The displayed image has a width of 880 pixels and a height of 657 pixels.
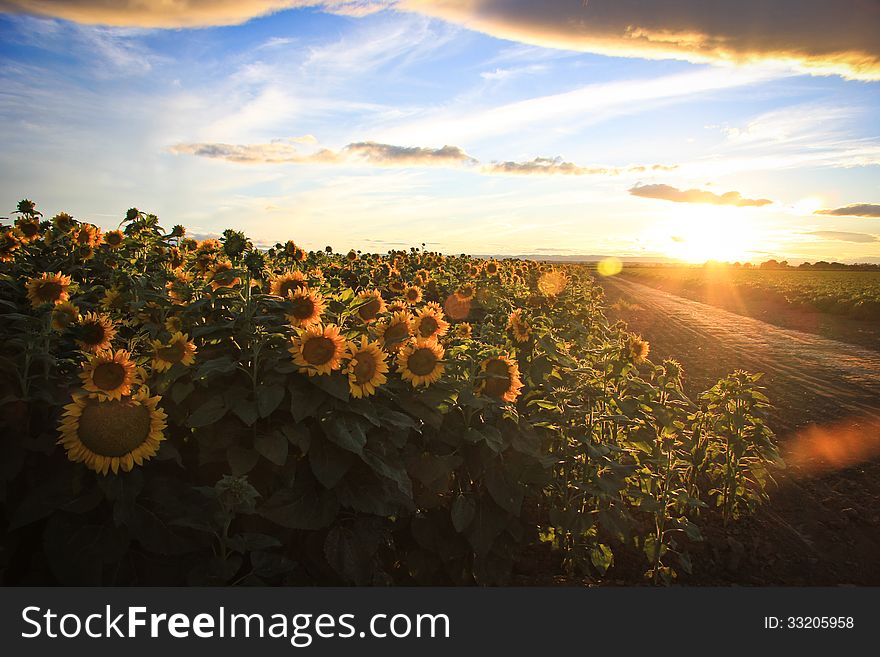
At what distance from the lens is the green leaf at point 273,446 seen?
9.71 ft

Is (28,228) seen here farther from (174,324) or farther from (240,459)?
(240,459)

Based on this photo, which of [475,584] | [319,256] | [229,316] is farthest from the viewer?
[319,256]

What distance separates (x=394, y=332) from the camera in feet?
13.0

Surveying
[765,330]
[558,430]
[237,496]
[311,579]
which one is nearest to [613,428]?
[558,430]

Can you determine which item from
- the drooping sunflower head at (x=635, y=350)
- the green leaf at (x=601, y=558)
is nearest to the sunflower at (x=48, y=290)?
the green leaf at (x=601, y=558)

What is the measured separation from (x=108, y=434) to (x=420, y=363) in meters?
1.79

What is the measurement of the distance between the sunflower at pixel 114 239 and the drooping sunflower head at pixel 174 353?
446 centimetres

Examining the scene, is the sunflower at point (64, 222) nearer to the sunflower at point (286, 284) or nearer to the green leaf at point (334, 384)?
the sunflower at point (286, 284)

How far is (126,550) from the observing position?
2.88m

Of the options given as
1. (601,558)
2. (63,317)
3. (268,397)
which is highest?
(63,317)

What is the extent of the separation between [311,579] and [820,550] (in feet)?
15.6

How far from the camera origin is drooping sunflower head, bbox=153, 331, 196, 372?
3.37m

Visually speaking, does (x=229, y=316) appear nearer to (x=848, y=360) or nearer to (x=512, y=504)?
(x=512, y=504)

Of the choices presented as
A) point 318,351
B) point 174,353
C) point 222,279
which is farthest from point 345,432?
point 222,279
